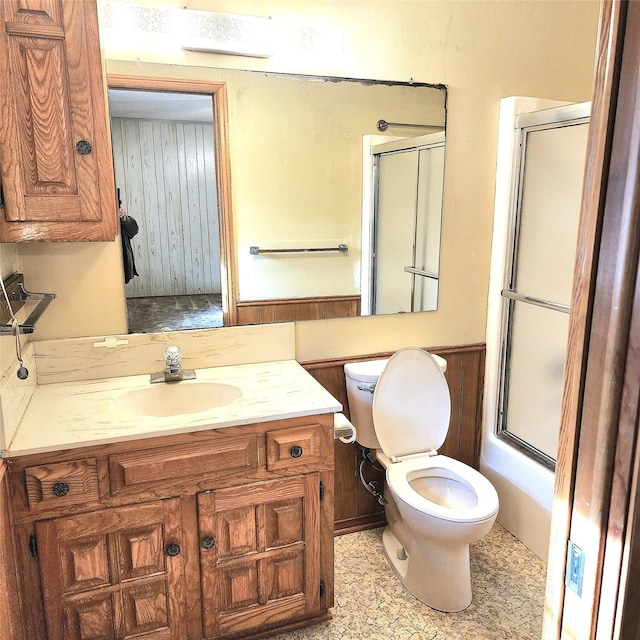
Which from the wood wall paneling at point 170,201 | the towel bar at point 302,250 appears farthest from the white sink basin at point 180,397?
the towel bar at point 302,250

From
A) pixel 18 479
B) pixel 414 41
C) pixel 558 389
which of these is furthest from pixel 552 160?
pixel 18 479

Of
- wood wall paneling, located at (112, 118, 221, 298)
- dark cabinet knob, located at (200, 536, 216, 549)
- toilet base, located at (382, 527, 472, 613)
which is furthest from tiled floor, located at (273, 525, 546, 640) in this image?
wood wall paneling, located at (112, 118, 221, 298)

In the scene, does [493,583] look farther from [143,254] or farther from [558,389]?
[143,254]

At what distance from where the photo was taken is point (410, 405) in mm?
2180

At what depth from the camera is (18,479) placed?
1439mm

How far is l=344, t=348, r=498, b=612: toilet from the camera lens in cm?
196

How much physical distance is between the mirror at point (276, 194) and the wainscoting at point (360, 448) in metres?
0.26

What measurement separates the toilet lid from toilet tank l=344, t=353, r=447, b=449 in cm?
6

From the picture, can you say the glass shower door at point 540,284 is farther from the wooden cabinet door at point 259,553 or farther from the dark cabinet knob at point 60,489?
the dark cabinet knob at point 60,489

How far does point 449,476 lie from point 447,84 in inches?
63.5

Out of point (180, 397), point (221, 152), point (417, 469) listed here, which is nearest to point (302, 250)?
point (221, 152)

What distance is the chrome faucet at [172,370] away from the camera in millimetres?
1914

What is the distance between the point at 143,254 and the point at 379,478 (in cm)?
141

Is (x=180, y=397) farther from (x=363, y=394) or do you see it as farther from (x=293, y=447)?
(x=363, y=394)
